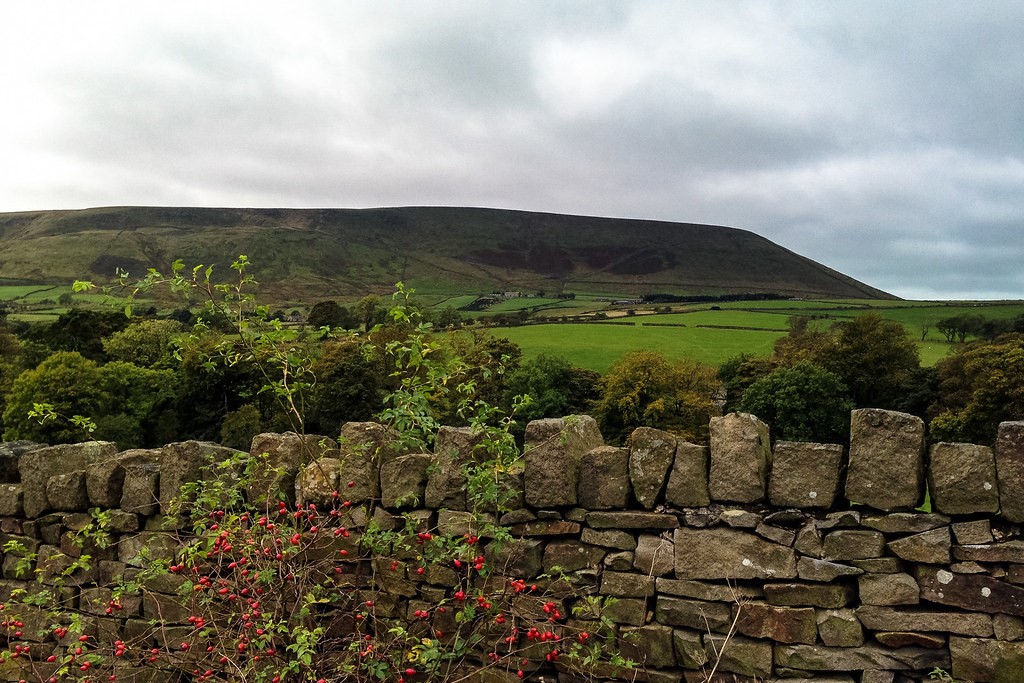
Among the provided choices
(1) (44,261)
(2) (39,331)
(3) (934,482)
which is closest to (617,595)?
(3) (934,482)

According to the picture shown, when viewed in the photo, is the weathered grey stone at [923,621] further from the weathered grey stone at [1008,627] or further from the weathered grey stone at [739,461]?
the weathered grey stone at [739,461]

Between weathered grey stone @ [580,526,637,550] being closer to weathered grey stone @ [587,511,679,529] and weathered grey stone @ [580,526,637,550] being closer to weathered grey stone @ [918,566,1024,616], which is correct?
weathered grey stone @ [587,511,679,529]

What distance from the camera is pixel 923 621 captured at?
383cm

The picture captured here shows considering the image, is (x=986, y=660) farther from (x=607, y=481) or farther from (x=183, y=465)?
(x=183, y=465)

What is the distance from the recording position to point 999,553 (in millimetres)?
3701

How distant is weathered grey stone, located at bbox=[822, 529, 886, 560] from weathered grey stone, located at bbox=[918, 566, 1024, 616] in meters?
0.26

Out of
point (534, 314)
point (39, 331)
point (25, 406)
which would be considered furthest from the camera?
point (534, 314)

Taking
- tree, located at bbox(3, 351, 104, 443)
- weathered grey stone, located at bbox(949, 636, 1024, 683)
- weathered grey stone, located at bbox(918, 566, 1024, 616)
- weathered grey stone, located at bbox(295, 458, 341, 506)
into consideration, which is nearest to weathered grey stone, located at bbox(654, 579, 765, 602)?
weathered grey stone, located at bbox(918, 566, 1024, 616)

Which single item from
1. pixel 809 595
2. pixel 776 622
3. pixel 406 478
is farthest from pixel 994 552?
pixel 406 478

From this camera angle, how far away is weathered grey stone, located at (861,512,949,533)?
151 inches

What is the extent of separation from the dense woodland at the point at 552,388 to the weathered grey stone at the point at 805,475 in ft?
98.5

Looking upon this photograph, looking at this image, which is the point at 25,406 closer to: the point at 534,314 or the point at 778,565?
the point at 778,565

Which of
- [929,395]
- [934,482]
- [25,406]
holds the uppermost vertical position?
[934,482]

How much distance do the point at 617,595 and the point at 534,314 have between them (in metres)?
98.2
